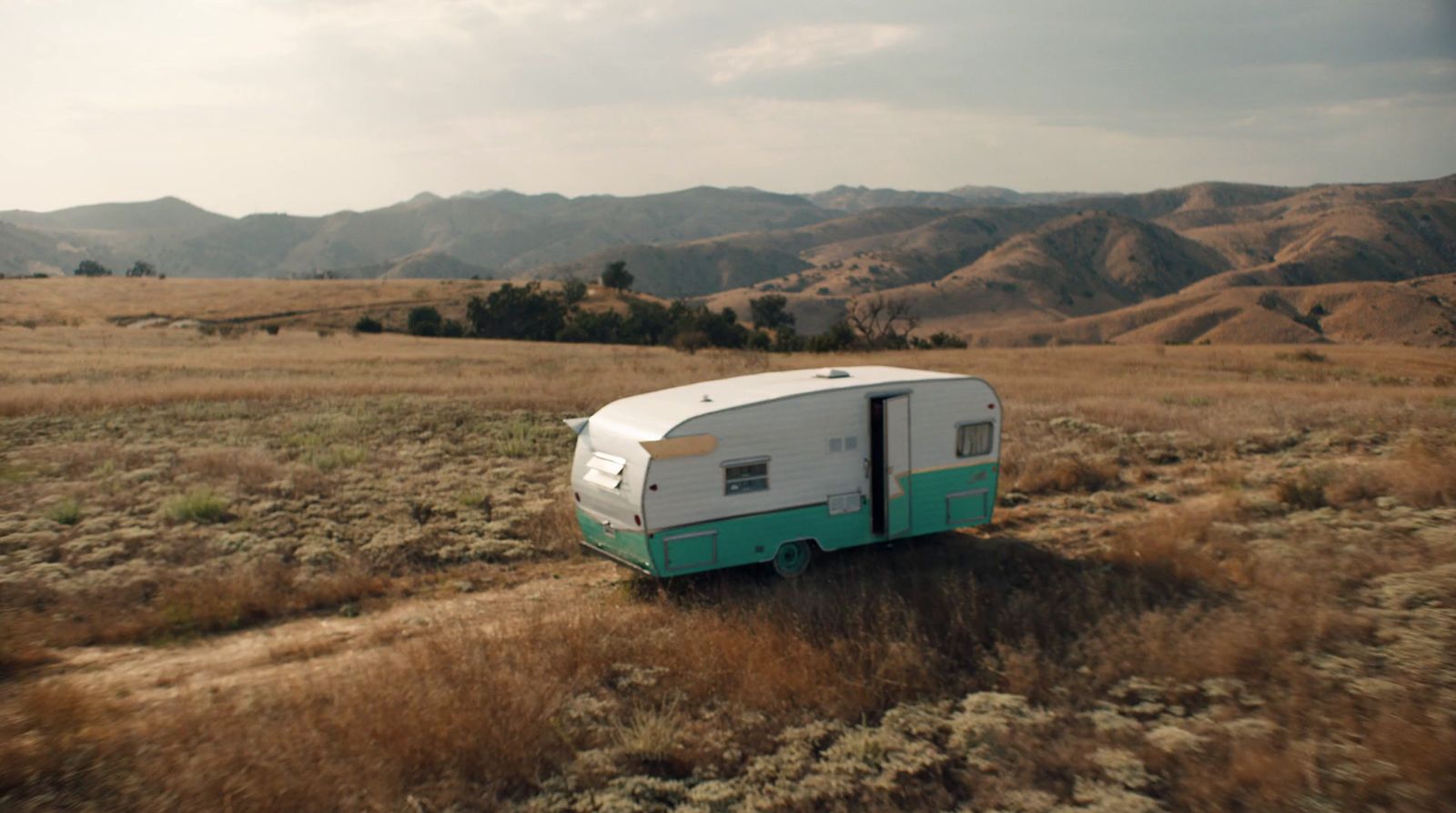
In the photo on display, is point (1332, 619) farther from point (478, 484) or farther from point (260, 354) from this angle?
point (260, 354)

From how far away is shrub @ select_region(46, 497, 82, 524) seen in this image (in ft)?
40.4

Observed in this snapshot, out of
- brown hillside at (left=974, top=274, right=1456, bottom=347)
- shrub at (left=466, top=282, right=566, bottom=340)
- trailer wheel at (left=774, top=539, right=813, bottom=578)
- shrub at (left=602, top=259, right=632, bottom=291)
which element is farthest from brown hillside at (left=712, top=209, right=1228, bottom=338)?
trailer wheel at (left=774, top=539, right=813, bottom=578)

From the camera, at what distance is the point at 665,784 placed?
6426 mm

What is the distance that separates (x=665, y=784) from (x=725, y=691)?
1.40m

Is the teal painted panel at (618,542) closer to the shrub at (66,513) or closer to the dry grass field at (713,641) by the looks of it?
the dry grass field at (713,641)

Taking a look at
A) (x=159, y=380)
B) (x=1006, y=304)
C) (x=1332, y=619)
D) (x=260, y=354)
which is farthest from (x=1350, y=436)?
(x=1006, y=304)

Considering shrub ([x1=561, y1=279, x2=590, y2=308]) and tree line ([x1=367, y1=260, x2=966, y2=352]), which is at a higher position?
shrub ([x1=561, y1=279, x2=590, y2=308])

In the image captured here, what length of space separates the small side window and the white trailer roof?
70cm

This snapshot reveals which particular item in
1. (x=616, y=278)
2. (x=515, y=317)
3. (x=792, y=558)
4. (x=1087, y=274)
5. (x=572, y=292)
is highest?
(x=1087, y=274)

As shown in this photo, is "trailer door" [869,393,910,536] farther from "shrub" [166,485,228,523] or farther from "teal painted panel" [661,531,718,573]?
"shrub" [166,485,228,523]

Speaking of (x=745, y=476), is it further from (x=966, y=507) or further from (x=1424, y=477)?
(x=1424, y=477)

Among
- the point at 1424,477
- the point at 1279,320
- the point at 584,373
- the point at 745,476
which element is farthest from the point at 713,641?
the point at 1279,320

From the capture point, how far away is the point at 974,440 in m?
11.6

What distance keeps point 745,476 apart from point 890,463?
74.6 inches
